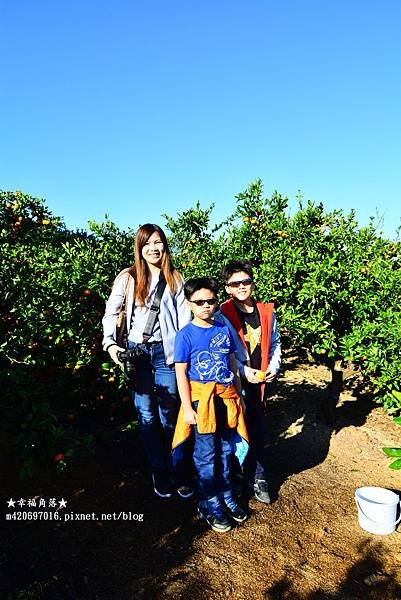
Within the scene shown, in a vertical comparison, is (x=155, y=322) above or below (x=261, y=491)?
above

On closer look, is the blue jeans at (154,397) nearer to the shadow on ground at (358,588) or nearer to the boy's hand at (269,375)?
the boy's hand at (269,375)

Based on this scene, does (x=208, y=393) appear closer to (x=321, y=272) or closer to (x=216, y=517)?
(x=216, y=517)

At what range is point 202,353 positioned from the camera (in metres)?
3.08

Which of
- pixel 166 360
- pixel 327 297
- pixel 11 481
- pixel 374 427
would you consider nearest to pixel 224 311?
pixel 166 360

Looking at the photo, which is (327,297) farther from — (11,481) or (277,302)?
(11,481)

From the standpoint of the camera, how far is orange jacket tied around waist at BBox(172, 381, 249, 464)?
120 inches

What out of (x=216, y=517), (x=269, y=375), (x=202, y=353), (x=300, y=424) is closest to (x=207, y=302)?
(x=202, y=353)

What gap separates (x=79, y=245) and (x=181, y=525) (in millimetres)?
2982

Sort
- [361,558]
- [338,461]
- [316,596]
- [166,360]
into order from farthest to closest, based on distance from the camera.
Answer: [338,461], [166,360], [361,558], [316,596]

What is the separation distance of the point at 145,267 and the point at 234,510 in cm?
206

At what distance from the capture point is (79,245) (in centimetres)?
467

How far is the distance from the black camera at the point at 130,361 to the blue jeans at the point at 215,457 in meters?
0.52

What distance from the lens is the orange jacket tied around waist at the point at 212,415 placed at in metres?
3.04

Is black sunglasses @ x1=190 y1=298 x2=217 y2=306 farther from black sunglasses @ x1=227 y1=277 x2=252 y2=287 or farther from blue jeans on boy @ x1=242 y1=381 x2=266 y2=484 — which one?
blue jeans on boy @ x1=242 y1=381 x2=266 y2=484
